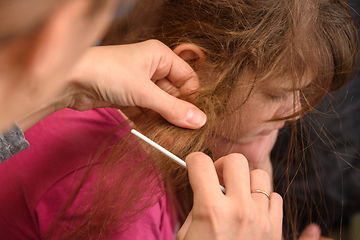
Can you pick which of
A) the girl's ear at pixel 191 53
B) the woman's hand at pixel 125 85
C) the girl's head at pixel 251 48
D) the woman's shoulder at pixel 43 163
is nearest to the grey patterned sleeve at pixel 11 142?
the woman's hand at pixel 125 85

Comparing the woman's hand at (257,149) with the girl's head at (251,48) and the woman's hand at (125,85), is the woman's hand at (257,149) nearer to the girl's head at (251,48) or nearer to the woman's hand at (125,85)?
the girl's head at (251,48)

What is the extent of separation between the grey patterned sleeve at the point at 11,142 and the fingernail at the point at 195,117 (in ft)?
0.97

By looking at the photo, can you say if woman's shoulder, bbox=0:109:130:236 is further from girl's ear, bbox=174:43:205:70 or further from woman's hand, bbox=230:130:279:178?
woman's hand, bbox=230:130:279:178

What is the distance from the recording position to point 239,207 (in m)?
0.45

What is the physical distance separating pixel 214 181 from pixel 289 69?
1.18ft

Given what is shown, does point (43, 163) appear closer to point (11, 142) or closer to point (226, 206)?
point (11, 142)

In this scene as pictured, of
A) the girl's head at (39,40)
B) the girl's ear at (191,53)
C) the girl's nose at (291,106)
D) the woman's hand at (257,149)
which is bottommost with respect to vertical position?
the woman's hand at (257,149)

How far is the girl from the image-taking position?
626 millimetres

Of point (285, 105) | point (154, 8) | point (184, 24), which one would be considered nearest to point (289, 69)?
→ point (285, 105)

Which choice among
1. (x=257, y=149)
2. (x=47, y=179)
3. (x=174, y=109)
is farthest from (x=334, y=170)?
(x=47, y=179)

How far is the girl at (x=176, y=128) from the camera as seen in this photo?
2.05 ft

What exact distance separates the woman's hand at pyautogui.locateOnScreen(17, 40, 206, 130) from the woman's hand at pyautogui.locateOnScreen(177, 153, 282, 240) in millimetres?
112

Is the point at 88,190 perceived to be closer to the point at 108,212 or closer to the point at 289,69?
the point at 108,212

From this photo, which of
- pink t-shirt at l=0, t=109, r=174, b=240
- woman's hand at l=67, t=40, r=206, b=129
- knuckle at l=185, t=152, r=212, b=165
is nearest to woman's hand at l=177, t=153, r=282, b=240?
knuckle at l=185, t=152, r=212, b=165
